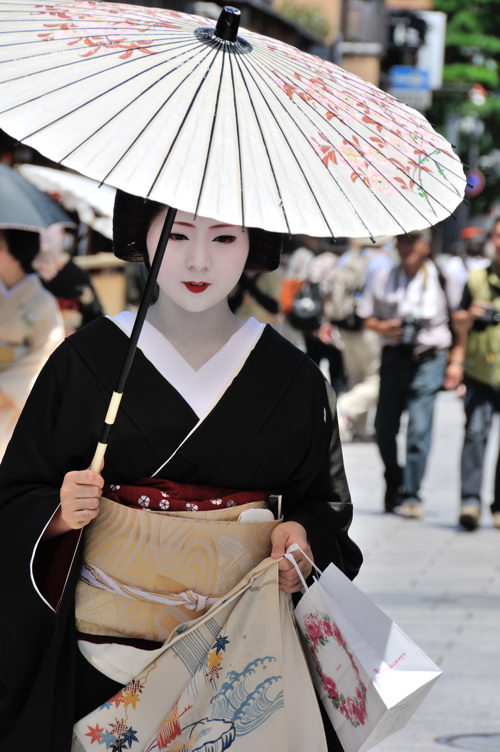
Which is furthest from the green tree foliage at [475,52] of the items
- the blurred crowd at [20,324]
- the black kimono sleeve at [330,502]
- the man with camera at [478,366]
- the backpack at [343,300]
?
the black kimono sleeve at [330,502]

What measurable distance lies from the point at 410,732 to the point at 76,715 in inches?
81.9

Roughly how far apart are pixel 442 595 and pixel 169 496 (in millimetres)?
4018

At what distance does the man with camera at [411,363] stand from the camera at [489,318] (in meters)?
0.46

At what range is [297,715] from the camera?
282 cm

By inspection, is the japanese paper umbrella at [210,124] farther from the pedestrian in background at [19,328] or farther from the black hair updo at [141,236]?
the pedestrian in background at [19,328]

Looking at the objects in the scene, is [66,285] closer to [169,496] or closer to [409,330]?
[409,330]

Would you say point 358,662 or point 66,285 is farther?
point 66,285

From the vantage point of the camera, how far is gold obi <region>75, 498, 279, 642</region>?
2.83m

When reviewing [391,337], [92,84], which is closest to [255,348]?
[92,84]

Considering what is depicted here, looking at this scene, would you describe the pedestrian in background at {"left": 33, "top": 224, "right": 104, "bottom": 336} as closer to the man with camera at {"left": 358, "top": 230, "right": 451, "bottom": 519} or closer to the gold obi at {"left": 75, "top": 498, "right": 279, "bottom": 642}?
the man with camera at {"left": 358, "top": 230, "right": 451, "bottom": 519}

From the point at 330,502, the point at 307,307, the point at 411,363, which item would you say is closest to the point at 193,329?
the point at 330,502

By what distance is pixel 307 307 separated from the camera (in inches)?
485

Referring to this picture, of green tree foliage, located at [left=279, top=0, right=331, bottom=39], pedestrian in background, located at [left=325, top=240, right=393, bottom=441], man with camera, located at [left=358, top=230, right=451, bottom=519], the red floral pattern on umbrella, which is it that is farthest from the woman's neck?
green tree foliage, located at [left=279, top=0, right=331, bottom=39]

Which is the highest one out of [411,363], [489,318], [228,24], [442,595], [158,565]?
[228,24]
